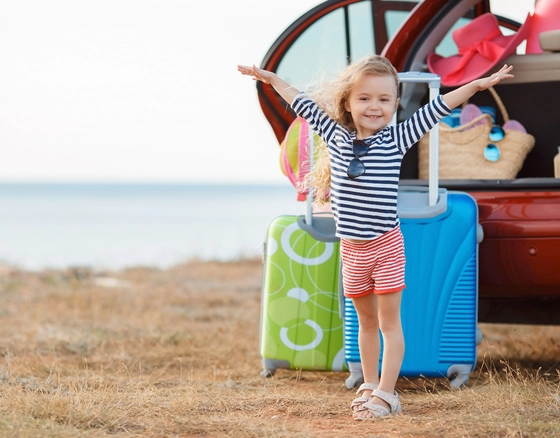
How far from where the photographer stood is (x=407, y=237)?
360 centimetres

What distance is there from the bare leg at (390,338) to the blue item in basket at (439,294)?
405 mm

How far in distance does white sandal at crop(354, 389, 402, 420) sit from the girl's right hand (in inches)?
54.4

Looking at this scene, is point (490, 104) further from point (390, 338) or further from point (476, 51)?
point (390, 338)

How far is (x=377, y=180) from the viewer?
3.09 meters

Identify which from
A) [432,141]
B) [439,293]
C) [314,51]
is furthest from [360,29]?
[439,293]

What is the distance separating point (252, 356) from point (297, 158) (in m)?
1.51

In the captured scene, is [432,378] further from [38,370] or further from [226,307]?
[226,307]

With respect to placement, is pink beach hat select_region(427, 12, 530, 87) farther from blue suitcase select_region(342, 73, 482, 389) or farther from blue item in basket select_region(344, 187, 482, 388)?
blue item in basket select_region(344, 187, 482, 388)

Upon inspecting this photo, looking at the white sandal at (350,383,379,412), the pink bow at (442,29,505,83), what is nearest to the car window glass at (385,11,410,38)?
the pink bow at (442,29,505,83)

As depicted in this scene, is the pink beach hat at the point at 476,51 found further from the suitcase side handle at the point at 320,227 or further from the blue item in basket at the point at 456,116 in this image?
the suitcase side handle at the point at 320,227

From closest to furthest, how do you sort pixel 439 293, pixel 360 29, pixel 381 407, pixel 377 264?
1. pixel 381 407
2. pixel 377 264
3. pixel 439 293
4. pixel 360 29

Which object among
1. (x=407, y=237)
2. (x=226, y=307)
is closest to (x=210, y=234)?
(x=226, y=307)

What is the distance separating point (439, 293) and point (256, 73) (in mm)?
1313

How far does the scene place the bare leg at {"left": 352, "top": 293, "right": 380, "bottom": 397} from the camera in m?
3.26
